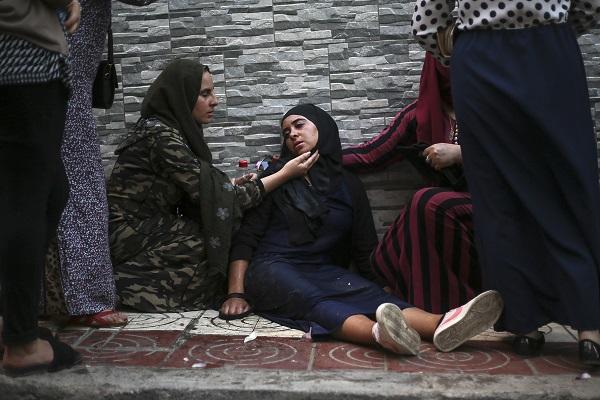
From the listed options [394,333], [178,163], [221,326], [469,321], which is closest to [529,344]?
[469,321]

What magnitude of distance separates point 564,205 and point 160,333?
1617 mm

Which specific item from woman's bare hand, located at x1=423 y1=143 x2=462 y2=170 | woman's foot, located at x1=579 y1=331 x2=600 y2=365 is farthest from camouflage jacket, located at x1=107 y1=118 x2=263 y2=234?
woman's foot, located at x1=579 y1=331 x2=600 y2=365

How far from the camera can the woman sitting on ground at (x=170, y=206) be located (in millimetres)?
3240

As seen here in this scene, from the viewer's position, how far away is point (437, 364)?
7.95 ft

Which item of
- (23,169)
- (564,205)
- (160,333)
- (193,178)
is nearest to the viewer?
(23,169)

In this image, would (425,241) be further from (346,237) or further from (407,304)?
(346,237)

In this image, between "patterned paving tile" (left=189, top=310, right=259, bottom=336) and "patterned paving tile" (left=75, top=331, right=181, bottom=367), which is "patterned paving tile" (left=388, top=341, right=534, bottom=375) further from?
"patterned paving tile" (left=75, top=331, right=181, bottom=367)

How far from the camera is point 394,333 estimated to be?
2436mm

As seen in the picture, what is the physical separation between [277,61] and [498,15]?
59.1 inches

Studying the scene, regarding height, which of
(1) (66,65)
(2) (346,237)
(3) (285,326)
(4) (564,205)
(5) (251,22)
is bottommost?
(3) (285,326)

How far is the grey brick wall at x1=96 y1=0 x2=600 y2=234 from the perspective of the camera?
364 centimetres

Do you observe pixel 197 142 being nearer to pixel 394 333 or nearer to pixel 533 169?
pixel 394 333

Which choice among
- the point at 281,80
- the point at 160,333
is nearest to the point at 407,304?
the point at 160,333

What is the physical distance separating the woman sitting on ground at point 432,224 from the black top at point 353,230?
259 mm
